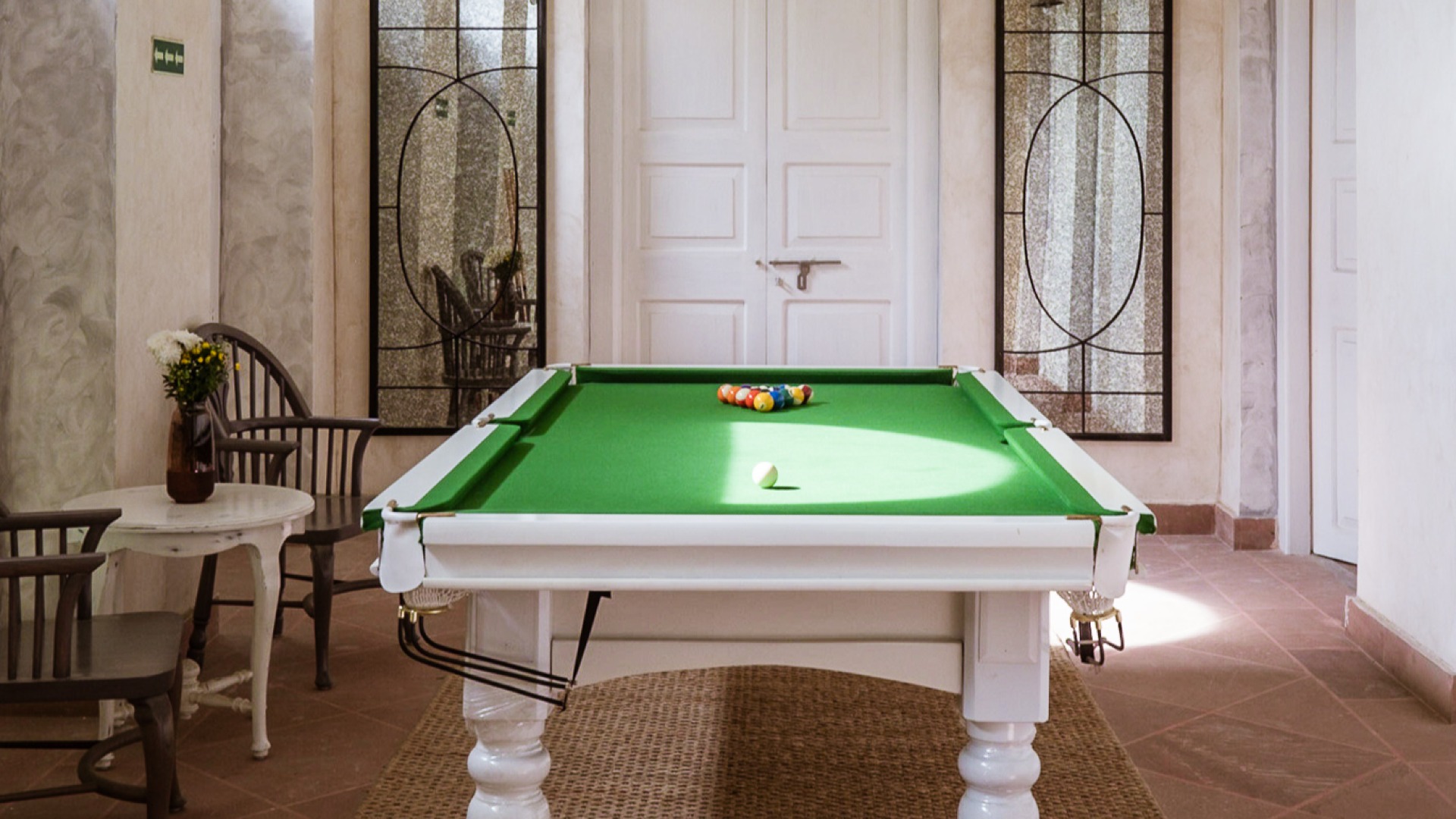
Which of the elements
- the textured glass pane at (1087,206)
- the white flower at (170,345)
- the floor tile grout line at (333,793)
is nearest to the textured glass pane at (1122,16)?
the textured glass pane at (1087,206)

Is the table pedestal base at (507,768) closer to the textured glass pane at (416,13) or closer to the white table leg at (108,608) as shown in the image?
the white table leg at (108,608)

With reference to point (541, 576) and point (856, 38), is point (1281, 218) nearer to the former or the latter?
point (856, 38)

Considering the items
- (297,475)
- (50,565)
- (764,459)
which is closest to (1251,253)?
(764,459)

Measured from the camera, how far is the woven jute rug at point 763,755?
336 cm

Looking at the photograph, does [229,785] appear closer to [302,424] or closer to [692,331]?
[302,424]

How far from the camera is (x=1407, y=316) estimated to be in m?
4.25

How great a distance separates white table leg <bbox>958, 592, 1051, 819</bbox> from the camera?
8.25 feet

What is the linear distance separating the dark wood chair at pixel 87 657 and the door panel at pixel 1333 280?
431 cm

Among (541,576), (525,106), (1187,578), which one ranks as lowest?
(1187,578)

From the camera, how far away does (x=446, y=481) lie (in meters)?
2.53

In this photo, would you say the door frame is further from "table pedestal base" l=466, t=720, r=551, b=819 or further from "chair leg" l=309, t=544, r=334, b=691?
"table pedestal base" l=466, t=720, r=551, b=819

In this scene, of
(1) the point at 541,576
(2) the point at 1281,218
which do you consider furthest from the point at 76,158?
Result: (2) the point at 1281,218

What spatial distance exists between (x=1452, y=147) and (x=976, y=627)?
7.53 ft

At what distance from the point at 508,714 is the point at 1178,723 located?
2.11 metres
